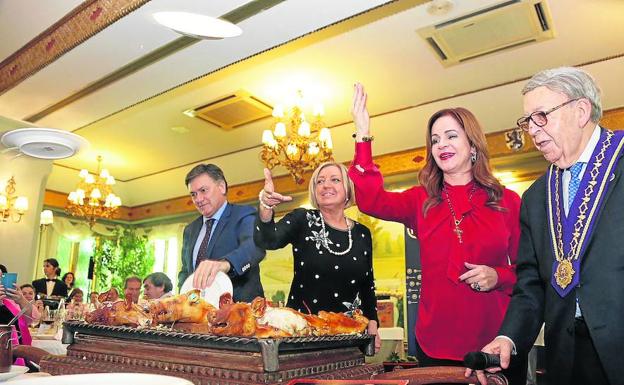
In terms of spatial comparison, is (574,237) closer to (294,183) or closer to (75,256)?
(294,183)

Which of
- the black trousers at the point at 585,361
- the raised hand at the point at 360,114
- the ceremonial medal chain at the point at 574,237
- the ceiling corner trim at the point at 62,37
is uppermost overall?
the ceiling corner trim at the point at 62,37

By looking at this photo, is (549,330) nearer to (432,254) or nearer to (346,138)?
(432,254)

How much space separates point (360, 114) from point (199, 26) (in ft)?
5.68

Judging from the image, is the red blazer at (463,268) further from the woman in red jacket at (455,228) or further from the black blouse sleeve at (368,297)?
the black blouse sleeve at (368,297)

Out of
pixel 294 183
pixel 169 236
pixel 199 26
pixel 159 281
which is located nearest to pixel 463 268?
pixel 199 26

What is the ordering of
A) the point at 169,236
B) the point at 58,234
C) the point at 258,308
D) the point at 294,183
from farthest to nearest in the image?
the point at 169,236 → the point at 58,234 → the point at 294,183 → the point at 258,308

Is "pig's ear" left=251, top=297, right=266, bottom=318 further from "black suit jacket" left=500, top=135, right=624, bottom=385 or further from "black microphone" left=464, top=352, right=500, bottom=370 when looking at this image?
"black suit jacket" left=500, top=135, right=624, bottom=385

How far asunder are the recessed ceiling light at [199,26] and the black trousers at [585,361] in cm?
251

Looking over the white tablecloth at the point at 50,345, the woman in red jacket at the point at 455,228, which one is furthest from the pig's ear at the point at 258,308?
the white tablecloth at the point at 50,345

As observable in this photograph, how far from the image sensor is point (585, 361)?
1188 mm

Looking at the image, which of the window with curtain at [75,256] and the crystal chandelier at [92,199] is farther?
the window with curtain at [75,256]

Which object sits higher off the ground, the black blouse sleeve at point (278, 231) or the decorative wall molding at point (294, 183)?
the decorative wall molding at point (294, 183)

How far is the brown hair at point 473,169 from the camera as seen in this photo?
5.53 ft

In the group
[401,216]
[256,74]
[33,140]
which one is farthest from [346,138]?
[401,216]
